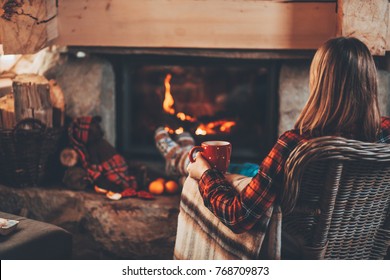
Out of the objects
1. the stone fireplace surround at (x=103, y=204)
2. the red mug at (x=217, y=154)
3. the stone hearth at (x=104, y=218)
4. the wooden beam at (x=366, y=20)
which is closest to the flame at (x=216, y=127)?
the stone fireplace surround at (x=103, y=204)

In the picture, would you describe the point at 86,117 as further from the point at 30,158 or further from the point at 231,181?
the point at 231,181

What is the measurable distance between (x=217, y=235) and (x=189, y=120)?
1380 mm

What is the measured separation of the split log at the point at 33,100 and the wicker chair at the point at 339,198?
155 centimetres

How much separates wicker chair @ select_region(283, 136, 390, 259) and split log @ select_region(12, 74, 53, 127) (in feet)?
5.09

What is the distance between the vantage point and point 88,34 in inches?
96.2

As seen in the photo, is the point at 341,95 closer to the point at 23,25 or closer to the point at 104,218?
the point at 104,218

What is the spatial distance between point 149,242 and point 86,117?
74 centimetres

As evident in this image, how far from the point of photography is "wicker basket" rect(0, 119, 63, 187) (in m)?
2.42

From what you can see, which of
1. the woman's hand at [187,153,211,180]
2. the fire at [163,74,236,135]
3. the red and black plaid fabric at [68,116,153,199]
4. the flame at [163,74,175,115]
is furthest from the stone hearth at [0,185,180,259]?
the woman's hand at [187,153,211,180]

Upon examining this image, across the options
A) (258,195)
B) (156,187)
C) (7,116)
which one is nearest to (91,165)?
(156,187)

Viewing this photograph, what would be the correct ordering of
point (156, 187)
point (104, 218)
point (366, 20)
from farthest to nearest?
point (156, 187), point (104, 218), point (366, 20)

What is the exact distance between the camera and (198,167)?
58.5 inches
